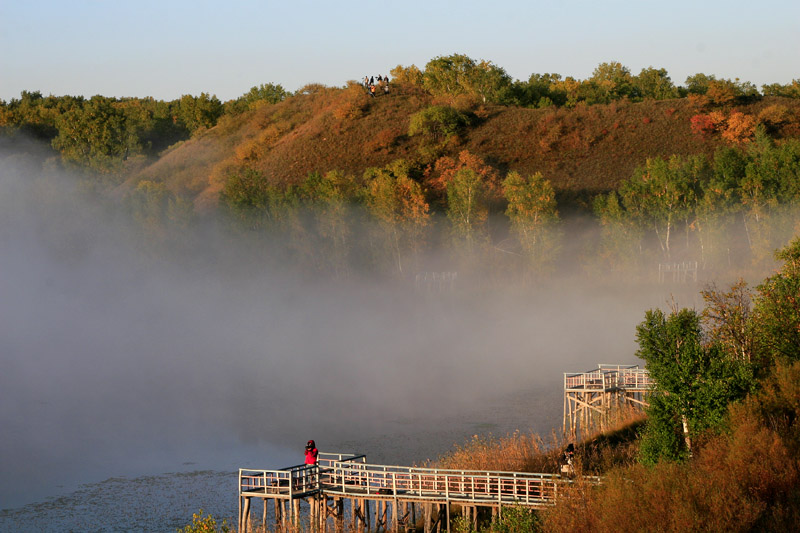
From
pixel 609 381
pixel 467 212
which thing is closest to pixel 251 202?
pixel 467 212

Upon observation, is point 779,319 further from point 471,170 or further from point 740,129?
point 740,129

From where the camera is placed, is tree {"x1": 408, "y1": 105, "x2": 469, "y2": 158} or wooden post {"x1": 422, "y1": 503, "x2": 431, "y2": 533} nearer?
wooden post {"x1": 422, "y1": 503, "x2": 431, "y2": 533}

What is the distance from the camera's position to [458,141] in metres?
138

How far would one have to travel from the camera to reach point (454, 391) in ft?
249

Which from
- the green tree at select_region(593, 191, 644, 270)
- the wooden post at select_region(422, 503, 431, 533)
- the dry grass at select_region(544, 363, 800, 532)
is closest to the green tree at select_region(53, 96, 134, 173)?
the green tree at select_region(593, 191, 644, 270)

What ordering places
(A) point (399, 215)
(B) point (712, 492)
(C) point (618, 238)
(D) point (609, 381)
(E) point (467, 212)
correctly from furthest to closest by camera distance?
1. (A) point (399, 215)
2. (E) point (467, 212)
3. (C) point (618, 238)
4. (D) point (609, 381)
5. (B) point (712, 492)

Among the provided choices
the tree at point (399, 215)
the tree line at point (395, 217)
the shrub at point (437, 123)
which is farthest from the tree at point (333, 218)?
the shrub at point (437, 123)

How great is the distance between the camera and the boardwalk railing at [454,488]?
33.3 m

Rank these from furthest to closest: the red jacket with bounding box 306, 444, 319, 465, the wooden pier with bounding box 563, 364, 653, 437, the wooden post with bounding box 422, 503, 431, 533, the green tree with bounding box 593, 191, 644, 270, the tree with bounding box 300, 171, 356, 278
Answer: the tree with bounding box 300, 171, 356, 278 → the green tree with bounding box 593, 191, 644, 270 → the wooden pier with bounding box 563, 364, 653, 437 → the red jacket with bounding box 306, 444, 319, 465 → the wooden post with bounding box 422, 503, 431, 533

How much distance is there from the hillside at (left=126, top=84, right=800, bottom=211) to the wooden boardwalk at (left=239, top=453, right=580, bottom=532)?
286 ft

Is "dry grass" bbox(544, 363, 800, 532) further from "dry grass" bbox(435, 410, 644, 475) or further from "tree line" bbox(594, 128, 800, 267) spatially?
"tree line" bbox(594, 128, 800, 267)

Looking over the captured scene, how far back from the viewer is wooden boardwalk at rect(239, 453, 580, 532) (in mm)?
33938

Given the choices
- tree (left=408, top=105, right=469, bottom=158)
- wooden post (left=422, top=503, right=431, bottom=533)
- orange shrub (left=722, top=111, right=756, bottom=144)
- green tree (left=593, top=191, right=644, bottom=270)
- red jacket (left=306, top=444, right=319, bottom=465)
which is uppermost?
tree (left=408, top=105, right=469, bottom=158)

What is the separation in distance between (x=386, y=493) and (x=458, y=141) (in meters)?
106
